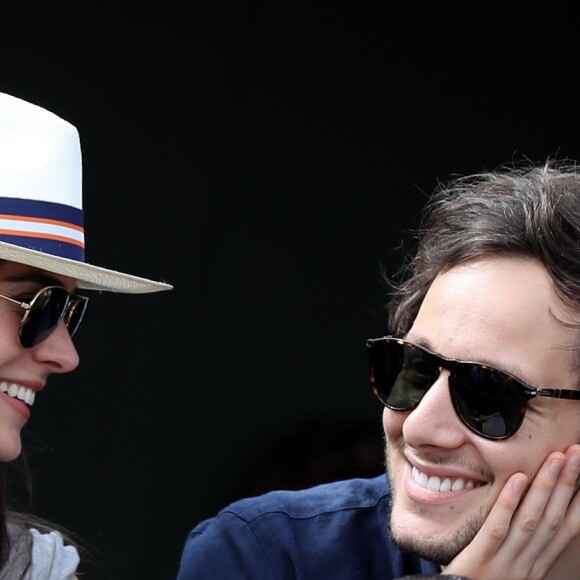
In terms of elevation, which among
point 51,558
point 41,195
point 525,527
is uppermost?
point 41,195

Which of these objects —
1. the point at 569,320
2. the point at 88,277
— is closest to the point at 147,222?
the point at 88,277

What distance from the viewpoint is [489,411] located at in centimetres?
261

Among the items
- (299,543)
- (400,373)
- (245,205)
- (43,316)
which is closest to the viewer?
(43,316)

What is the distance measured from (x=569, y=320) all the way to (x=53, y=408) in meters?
2.55

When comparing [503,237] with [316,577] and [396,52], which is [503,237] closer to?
[316,577]

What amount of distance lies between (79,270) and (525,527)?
1080 millimetres

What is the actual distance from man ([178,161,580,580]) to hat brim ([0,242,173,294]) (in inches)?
22.4

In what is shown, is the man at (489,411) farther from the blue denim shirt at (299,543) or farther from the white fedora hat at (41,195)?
the white fedora hat at (41,195)

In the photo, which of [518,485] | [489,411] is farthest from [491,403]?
[518,485]

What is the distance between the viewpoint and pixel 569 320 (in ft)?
8.75

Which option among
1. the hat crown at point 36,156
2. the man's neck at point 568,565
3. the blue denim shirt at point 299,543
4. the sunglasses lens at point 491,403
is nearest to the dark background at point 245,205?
the blue denim shirt at point 299,543

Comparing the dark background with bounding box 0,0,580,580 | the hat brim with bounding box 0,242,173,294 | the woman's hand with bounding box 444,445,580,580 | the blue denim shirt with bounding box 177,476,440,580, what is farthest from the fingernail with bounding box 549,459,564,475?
the dark background with bounding box 0,0,580,580

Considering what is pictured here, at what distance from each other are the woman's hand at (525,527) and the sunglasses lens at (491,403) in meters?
0.11

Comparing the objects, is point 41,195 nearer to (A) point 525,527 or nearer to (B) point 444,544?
(B) point 444,544
